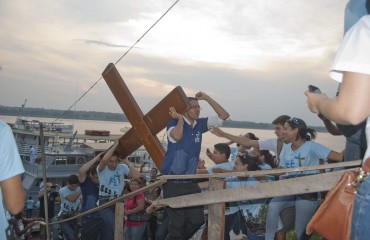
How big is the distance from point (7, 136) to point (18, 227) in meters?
0.96

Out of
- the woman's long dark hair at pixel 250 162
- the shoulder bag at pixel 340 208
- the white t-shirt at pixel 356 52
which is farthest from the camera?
the woman's long dark hair at pixel 250 162

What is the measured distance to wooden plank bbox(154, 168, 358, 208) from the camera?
5.99 ft

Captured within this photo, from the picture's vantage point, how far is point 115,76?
4.68 meters

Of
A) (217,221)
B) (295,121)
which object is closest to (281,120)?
(295,121)

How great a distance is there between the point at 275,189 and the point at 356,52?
1.03 metres

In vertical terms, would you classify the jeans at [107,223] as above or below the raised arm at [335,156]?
below

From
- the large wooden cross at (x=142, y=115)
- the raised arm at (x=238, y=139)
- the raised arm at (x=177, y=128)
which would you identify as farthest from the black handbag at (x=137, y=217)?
the raised arm at (x=177, y=128)

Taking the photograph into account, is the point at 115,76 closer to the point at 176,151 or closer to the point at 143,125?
the point at 143,125

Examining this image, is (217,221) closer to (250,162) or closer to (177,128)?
(177,128)

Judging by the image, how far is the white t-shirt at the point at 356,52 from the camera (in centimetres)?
130

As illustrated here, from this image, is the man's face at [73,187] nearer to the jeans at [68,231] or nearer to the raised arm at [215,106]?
the jeans at [68,231]

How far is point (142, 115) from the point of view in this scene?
4.40 meters

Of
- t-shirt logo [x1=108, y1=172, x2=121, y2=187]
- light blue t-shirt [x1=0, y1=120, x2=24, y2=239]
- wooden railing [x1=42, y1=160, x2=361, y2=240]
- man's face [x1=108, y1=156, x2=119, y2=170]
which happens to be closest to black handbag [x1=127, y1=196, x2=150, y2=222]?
t-shirt logo [x1=108, y1=172, x2=121, y2=187]

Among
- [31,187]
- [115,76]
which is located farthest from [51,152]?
[115,76]
